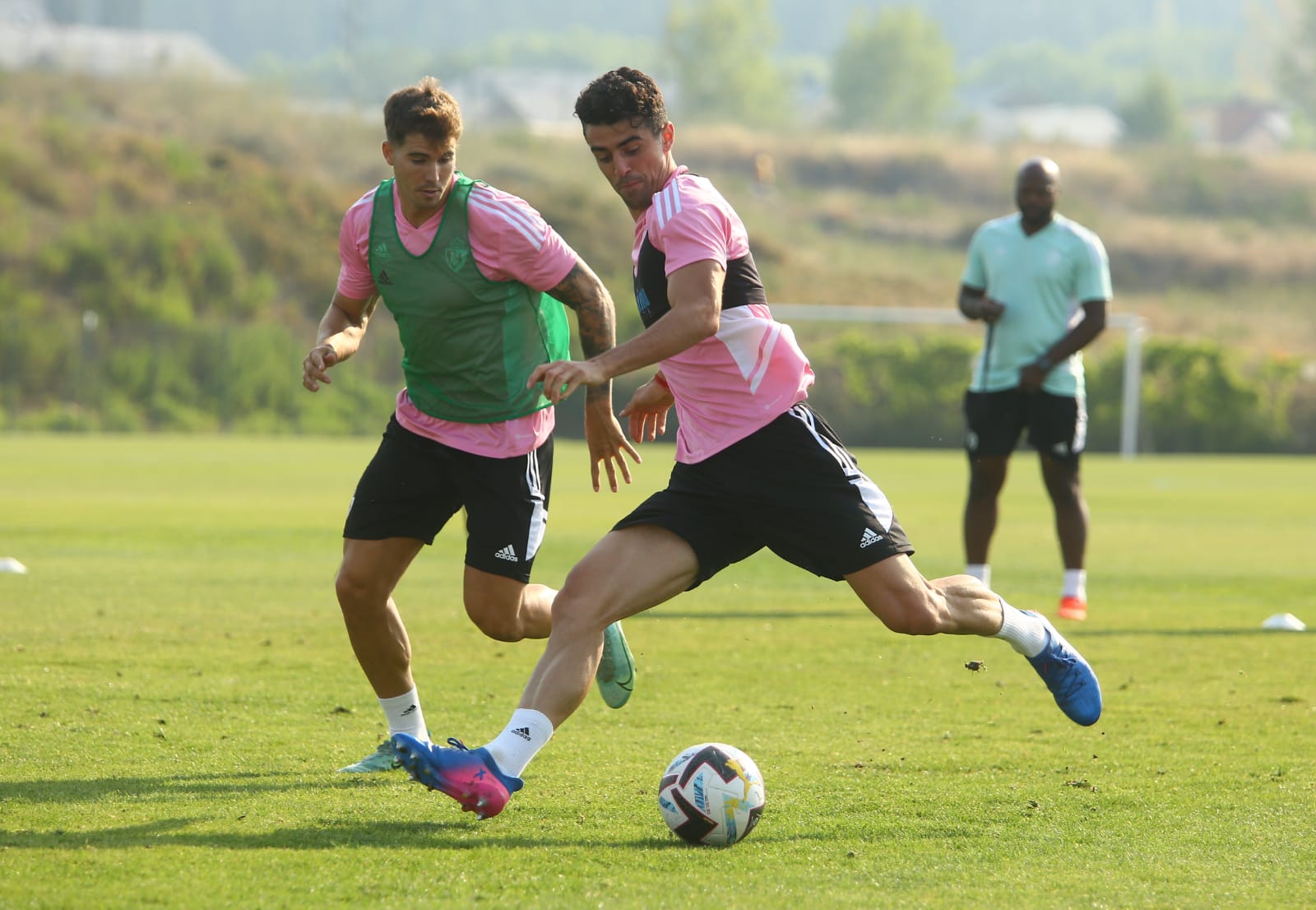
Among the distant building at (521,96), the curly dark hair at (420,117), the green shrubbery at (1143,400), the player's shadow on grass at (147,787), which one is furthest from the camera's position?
the distant building at (521,96)

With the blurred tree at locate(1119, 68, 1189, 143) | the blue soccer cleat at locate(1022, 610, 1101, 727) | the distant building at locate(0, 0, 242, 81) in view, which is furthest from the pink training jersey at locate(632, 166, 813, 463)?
the blurred tree at locate(1119, 68, 1189, 143)

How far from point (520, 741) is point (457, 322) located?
158 centimetres

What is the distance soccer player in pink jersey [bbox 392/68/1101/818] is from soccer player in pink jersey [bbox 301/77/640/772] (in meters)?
0.44

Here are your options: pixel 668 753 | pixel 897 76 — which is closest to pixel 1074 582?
pixel 668 753

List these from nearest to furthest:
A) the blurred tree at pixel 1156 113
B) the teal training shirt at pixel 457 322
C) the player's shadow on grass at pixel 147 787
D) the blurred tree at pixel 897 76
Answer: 1. the player's shadow on grass at pixel 147 787
2. the teal training shirt at pixel 457 322
3. the blurred tree at pixel 1156 113
4. the blurred tree at pixel 897 76

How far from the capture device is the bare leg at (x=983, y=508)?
9406 millimetres

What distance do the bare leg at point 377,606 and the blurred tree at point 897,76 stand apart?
126 meters

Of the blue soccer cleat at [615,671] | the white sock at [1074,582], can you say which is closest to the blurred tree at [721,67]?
the white sock at [1074,582]

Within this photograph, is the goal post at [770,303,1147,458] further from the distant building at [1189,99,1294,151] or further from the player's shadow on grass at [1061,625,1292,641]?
the distant building at [1189,99,1294,151]

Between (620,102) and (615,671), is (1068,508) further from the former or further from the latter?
(620,102)

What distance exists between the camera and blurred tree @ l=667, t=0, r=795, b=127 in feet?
408

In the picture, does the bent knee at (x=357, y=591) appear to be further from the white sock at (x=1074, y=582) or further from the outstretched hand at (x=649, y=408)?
the white sock at (x=1074, y=582)

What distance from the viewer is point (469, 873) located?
13.6 feet

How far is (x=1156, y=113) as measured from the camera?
12181cm
